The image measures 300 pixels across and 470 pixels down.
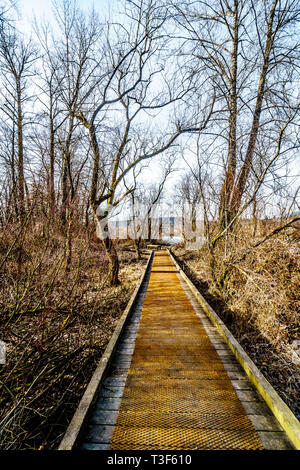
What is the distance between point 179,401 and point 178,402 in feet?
0.07

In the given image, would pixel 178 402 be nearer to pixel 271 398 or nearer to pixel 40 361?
pixel 271 398

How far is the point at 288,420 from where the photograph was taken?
6.89 feet

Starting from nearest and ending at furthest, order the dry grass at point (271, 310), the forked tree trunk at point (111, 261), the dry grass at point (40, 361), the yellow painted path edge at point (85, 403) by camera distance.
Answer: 1. the yellow painted path edge at point (85, 403)
2. the dry grass at point (40, 361)
3. the dry grass at point (271, 310)
4. the forked tree trunk at point (111, 261)

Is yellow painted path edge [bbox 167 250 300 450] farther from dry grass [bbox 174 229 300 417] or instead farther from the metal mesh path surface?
dry grass [bbox 174 229 300 417]

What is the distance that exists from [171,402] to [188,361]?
0.85 m

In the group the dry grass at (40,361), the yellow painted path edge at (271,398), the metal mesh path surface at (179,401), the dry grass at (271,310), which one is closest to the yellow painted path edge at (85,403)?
the metal mesh path surface at (179,401)

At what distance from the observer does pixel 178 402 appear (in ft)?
8.04

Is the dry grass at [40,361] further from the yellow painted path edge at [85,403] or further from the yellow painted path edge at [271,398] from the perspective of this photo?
the yellow painted path edge at [271,398]

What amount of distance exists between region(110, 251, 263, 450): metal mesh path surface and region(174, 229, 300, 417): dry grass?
1.10 meters

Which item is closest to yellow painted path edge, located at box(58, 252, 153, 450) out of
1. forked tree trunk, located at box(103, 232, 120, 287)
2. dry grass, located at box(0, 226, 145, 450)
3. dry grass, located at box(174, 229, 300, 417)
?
dry grass, located at box(0, 226, 145, 450)

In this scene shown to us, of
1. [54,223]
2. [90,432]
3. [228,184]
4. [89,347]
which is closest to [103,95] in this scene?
[228,184]

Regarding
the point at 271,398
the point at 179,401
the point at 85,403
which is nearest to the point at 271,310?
the point at 271,398

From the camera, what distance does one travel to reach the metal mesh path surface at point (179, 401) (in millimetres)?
2023
